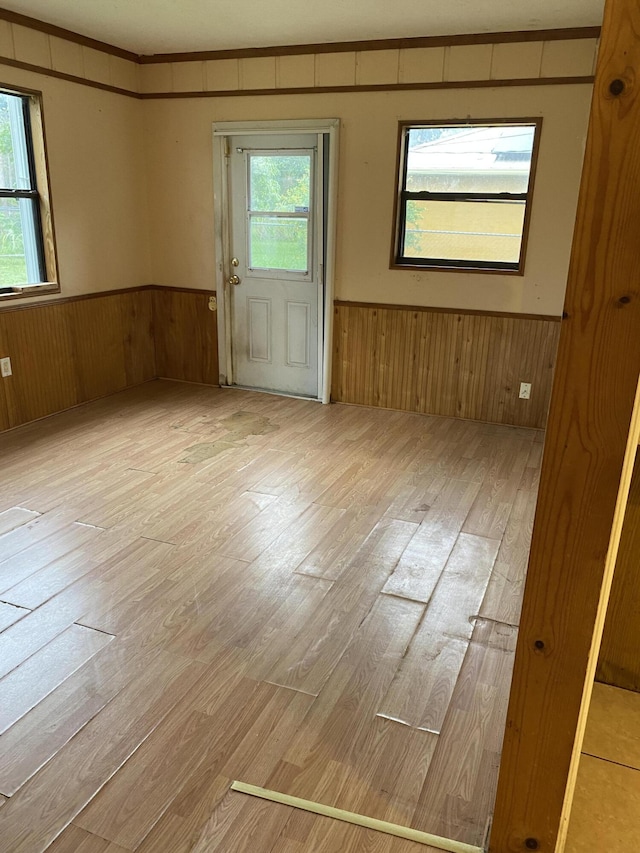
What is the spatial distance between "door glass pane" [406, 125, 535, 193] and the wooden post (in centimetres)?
346

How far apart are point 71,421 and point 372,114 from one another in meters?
3.00

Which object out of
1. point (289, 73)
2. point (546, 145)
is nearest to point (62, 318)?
point (289, 73)

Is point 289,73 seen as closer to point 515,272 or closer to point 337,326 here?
point 337,326

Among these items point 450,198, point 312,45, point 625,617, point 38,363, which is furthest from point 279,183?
point 625,617

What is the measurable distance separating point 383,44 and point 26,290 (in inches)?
113

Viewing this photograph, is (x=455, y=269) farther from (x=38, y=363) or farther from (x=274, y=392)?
(x=38, y=363)

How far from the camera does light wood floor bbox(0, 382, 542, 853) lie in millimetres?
1650

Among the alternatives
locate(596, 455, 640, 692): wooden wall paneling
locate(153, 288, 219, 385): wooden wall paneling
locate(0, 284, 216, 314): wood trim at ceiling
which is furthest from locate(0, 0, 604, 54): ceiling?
locate(596, 455, 640, 692): wooden wall paneling

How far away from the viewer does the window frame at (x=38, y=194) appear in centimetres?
418

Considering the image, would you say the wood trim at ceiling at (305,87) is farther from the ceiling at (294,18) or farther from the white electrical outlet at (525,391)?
the white electrical outlet at (525,391)

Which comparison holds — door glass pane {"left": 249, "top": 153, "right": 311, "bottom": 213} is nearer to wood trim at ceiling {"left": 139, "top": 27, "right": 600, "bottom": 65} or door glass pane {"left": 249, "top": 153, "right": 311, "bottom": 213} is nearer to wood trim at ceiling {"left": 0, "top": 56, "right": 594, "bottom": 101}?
wood trim at ceiling {"left": 0, "top": 56, "right": 594, "bottom": 101}

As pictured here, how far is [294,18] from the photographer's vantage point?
150 inches

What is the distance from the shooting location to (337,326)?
16.3 feet

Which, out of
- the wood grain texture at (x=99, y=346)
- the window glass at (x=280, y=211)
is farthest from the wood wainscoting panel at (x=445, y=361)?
the wood grain texture at (x=99, y=346)
